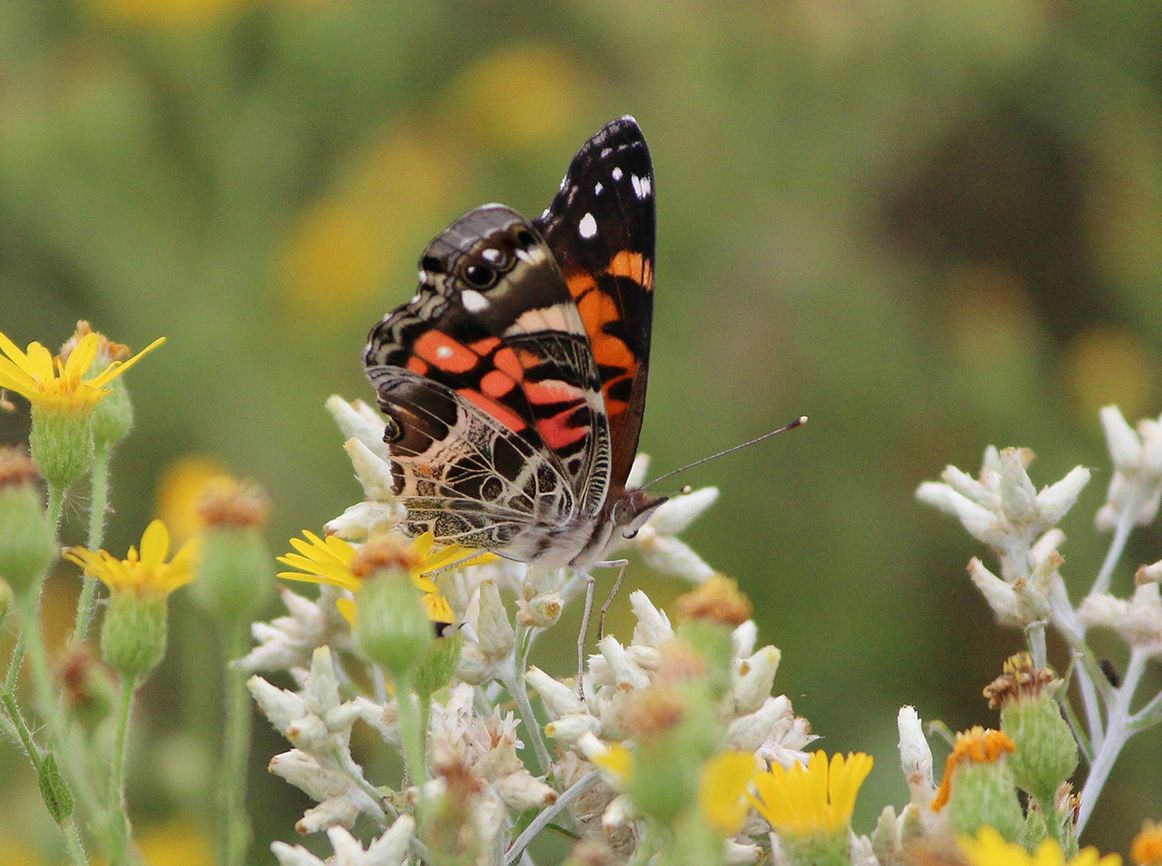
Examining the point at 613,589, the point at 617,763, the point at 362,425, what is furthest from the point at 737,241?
the point at 617,763

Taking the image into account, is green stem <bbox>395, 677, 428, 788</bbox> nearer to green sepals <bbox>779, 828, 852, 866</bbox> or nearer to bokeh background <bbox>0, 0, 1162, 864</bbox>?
green sepals <bbox>779, 828, 852, 866</bbox>

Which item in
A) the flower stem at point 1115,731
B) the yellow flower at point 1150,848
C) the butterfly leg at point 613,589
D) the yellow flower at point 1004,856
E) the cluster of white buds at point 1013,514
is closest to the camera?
the yellow flower at point 1004,856

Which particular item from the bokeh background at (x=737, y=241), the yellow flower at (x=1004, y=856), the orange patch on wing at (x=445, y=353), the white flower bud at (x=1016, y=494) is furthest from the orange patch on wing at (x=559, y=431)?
the bokeh background at (x=737, y=241)

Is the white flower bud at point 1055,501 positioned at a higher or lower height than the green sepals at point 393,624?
lower

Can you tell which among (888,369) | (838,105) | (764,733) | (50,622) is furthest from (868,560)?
(764,733)

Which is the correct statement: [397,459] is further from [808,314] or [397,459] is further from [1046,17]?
[1046,17]

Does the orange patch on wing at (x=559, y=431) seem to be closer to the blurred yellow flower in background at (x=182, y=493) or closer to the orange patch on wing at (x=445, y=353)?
the orange patch on wing at (x=445, y=353)

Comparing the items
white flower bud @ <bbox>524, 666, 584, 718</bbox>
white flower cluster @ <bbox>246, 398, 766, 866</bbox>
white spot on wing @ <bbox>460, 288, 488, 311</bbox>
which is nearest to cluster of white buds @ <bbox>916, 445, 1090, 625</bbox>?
white flower cluster @ <bbox>246, 398, 766, 866</bbox>
